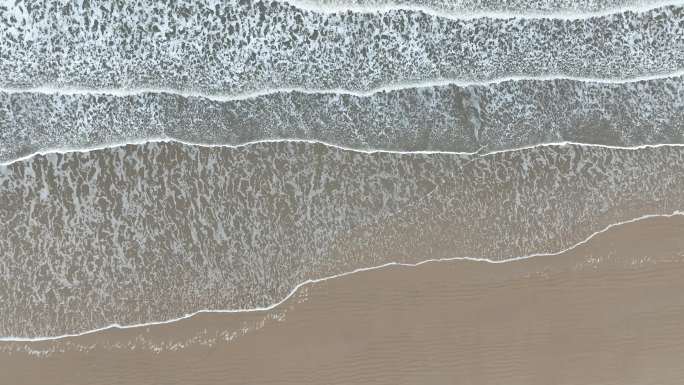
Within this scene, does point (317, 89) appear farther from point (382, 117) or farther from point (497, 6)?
point (497, 6)

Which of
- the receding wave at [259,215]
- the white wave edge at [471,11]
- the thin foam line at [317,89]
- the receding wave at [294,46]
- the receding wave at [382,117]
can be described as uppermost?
the white wave edge at [471,11]

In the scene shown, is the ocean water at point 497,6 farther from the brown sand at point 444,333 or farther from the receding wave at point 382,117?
the brown sand at point 444,333

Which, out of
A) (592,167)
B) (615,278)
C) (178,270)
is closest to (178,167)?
(178,270)

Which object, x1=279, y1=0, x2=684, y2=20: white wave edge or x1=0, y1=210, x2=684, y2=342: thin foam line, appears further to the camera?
x1=0, y1=210, x2=684, y2=342: thin foam line

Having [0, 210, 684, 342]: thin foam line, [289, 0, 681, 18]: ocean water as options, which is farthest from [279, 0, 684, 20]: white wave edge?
[0, 210, 684, 342]: thin foam line

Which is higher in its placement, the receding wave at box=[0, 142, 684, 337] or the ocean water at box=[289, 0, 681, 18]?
the ocean water at box=[289, 0, 681, 18]

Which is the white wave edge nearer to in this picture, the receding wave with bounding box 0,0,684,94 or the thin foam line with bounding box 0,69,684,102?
the receding wave with bounding box 0,0,684,94

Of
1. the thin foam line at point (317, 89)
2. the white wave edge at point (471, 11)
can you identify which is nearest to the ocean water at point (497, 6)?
the white wave edge at point (471, 11)

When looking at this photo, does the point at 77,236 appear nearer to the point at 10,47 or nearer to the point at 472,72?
the point at 10,47
